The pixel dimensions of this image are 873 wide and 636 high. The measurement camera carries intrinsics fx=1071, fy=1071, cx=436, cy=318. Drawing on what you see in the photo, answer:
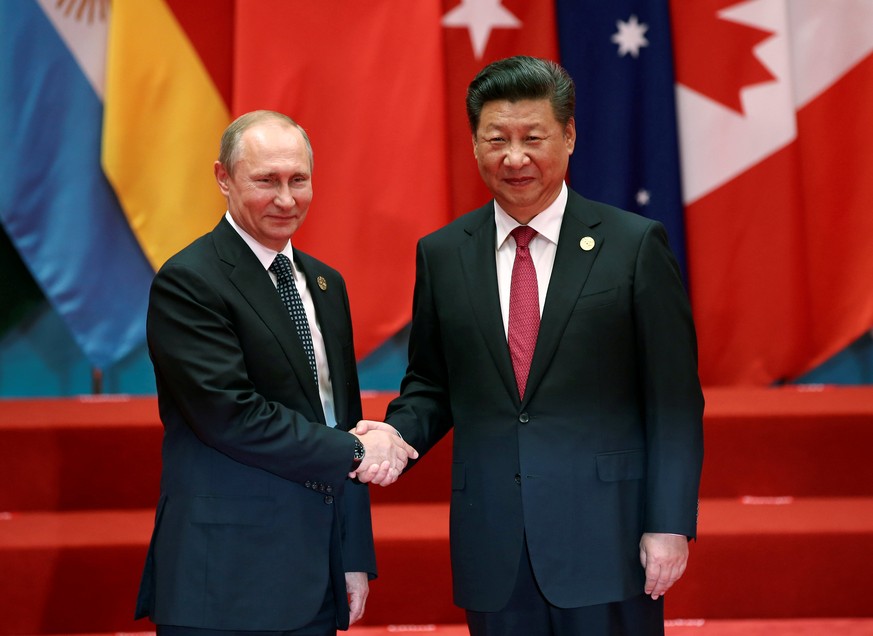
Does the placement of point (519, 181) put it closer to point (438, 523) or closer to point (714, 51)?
point (438, 523)

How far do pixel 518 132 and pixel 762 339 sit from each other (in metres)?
2.69

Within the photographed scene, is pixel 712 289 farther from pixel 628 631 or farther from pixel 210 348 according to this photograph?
pixel 210 348

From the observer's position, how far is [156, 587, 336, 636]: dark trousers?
2072 millimetres

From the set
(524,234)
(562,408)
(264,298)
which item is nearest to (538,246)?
(524,234)

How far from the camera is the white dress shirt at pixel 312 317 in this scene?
2225mm

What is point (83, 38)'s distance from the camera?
4.51 metres

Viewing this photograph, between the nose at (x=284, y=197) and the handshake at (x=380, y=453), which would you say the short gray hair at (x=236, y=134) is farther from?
the handshake at (x=380, y=453)

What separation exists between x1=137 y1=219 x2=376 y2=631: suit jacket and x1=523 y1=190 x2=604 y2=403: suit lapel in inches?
16.4

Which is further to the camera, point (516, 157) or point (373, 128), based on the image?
point (373, 128)

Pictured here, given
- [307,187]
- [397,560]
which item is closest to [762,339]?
[397,560]

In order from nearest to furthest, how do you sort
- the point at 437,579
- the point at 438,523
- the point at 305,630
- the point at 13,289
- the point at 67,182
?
the point at 305,630, the point at 437,579, the point at 438,523, the point at 67,182, the point at 13,289

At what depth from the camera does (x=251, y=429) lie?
6.67ft

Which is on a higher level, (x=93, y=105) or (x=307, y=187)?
(x=93, y=105)

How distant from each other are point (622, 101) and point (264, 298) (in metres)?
2.79
